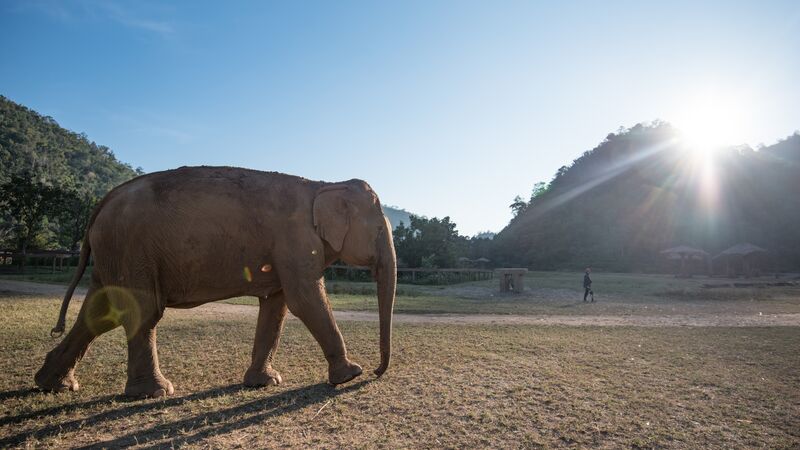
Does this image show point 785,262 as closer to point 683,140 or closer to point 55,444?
point 683,140

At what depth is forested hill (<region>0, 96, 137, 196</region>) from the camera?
59.0 m

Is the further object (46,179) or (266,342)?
(46,179)

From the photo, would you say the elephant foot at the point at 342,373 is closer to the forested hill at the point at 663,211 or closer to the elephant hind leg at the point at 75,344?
the elephant hind leg at the point at 75,344

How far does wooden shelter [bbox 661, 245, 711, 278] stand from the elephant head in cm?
4574

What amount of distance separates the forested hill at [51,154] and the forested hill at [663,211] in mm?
64185

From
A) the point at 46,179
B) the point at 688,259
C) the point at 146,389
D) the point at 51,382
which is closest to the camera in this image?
the point at 146,389

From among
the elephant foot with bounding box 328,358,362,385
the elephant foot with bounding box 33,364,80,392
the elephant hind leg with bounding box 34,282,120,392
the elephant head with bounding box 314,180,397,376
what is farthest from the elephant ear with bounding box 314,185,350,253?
the elephant foot with bounding box 33,364,80,392

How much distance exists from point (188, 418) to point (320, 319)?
1.67 metres

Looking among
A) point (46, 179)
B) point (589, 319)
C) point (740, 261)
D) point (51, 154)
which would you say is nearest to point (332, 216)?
point (589, 319)

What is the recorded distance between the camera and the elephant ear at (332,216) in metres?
5.68

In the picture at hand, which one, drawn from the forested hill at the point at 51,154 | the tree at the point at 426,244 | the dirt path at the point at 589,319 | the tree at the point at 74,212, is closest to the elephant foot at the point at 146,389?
the dirt path at the point at 589,319

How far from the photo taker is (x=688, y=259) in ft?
161

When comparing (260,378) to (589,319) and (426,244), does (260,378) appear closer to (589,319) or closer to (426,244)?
(589,319)

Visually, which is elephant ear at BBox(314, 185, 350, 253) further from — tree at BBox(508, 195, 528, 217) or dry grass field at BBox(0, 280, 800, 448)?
tree at BBox(508, 195, 528, 217)
